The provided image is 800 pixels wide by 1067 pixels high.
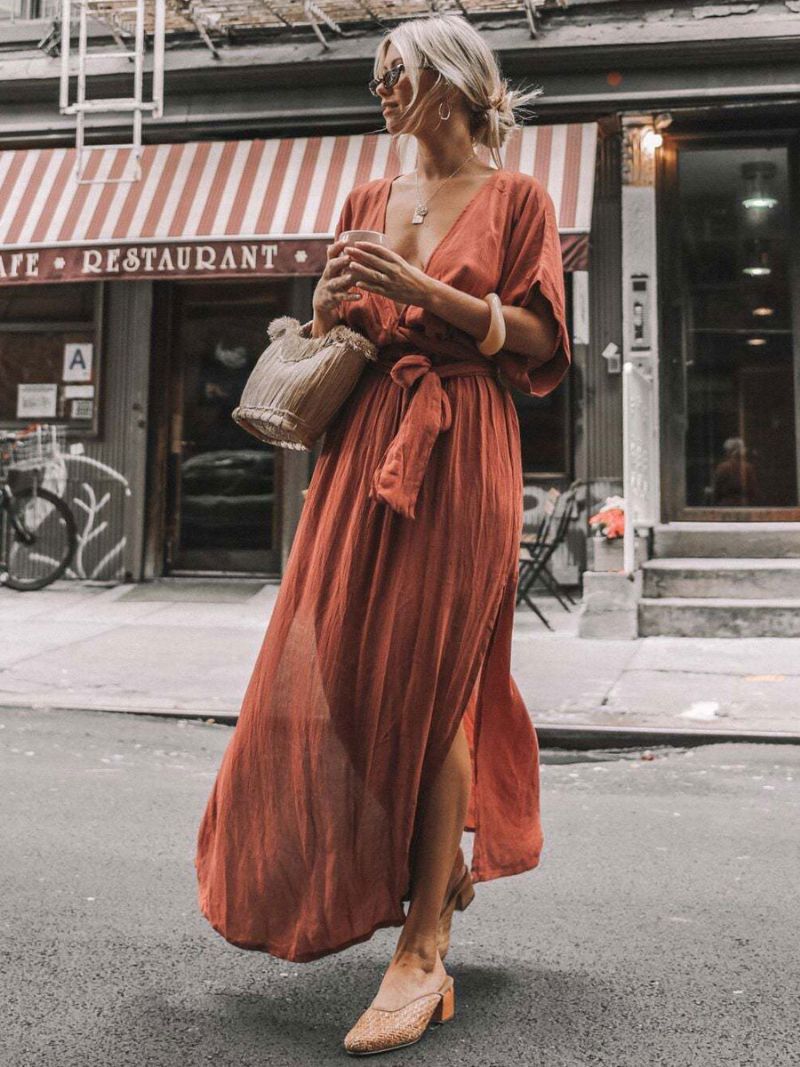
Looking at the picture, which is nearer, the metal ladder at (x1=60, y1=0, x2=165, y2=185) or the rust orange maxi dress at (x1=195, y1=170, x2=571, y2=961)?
the rust orange maxi dress at (x1=195, y1=170, x2=571, y2=961)

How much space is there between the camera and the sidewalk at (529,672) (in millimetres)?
5375

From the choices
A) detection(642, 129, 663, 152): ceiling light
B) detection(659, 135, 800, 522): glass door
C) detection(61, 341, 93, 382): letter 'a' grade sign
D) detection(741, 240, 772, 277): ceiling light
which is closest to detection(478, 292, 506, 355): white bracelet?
detection(659, 135, 800, 522): glass door

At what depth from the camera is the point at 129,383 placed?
10.9 meters

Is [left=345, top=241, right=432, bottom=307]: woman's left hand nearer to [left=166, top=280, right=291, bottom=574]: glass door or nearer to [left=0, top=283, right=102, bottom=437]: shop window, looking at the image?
[left=166, top=280, right=291, bottom=574]: glass door

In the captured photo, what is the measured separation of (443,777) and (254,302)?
369 inches

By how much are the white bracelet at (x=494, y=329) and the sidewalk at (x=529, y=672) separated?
3333mm

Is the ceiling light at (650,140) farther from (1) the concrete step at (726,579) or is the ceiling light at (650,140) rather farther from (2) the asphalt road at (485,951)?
(2) the asphalt road at (485,951)

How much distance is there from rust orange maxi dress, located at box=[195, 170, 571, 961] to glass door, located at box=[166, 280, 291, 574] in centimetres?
867

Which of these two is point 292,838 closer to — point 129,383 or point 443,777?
point 443,777

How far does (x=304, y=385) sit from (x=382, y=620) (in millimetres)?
499

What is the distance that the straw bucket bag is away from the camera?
2188 millimetres

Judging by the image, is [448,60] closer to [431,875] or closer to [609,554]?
[431,875]

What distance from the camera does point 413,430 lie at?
2.14 meters

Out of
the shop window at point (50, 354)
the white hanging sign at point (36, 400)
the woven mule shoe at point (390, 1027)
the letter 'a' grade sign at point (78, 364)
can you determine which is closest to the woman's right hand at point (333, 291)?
the woven mule shoe at point (390, 1027)
